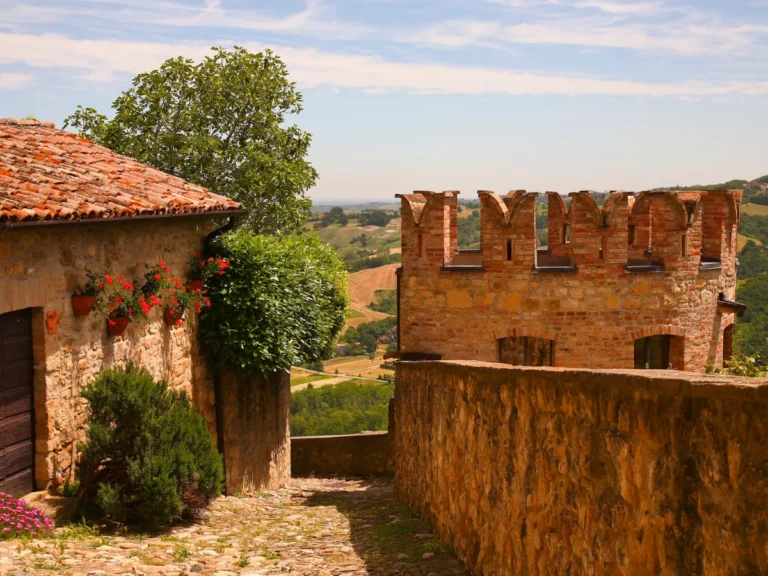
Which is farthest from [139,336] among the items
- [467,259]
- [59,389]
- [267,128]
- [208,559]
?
[267,128]

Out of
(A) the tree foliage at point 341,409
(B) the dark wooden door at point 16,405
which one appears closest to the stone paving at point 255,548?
(B) the dark wooden door at point 16,405

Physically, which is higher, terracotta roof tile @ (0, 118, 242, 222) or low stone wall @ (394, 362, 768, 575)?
terracotta roof tile @ (0, 118, 242, 222)

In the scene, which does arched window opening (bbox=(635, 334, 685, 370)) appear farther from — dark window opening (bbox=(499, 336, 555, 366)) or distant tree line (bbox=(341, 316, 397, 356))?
distant tree line (bbox=(341, 316, 397, 356))

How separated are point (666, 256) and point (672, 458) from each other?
890 centimetres

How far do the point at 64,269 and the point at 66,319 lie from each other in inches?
19.6

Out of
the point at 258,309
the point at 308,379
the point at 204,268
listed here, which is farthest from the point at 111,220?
the point at 308,379

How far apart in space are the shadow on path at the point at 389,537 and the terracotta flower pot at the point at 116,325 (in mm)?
3342

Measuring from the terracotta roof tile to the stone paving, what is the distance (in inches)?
112

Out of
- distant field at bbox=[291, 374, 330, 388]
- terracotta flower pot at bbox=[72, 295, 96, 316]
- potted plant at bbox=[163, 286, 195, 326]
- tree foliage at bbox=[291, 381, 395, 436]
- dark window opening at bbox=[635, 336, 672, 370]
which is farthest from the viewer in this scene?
distant field at bbox=[291, 374, 330, 388]

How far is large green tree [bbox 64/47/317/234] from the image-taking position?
19219 millimetres

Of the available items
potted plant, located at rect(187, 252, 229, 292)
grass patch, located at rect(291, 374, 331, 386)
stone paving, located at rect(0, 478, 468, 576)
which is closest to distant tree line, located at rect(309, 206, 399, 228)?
grass patch, located at rect(291, 374, 331, 386)

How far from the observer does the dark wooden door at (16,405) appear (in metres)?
8.00

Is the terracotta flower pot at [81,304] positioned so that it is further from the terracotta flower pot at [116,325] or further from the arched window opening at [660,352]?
the arched window opening at [660,352]

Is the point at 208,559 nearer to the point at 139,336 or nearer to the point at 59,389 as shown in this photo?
the point at 59,389
